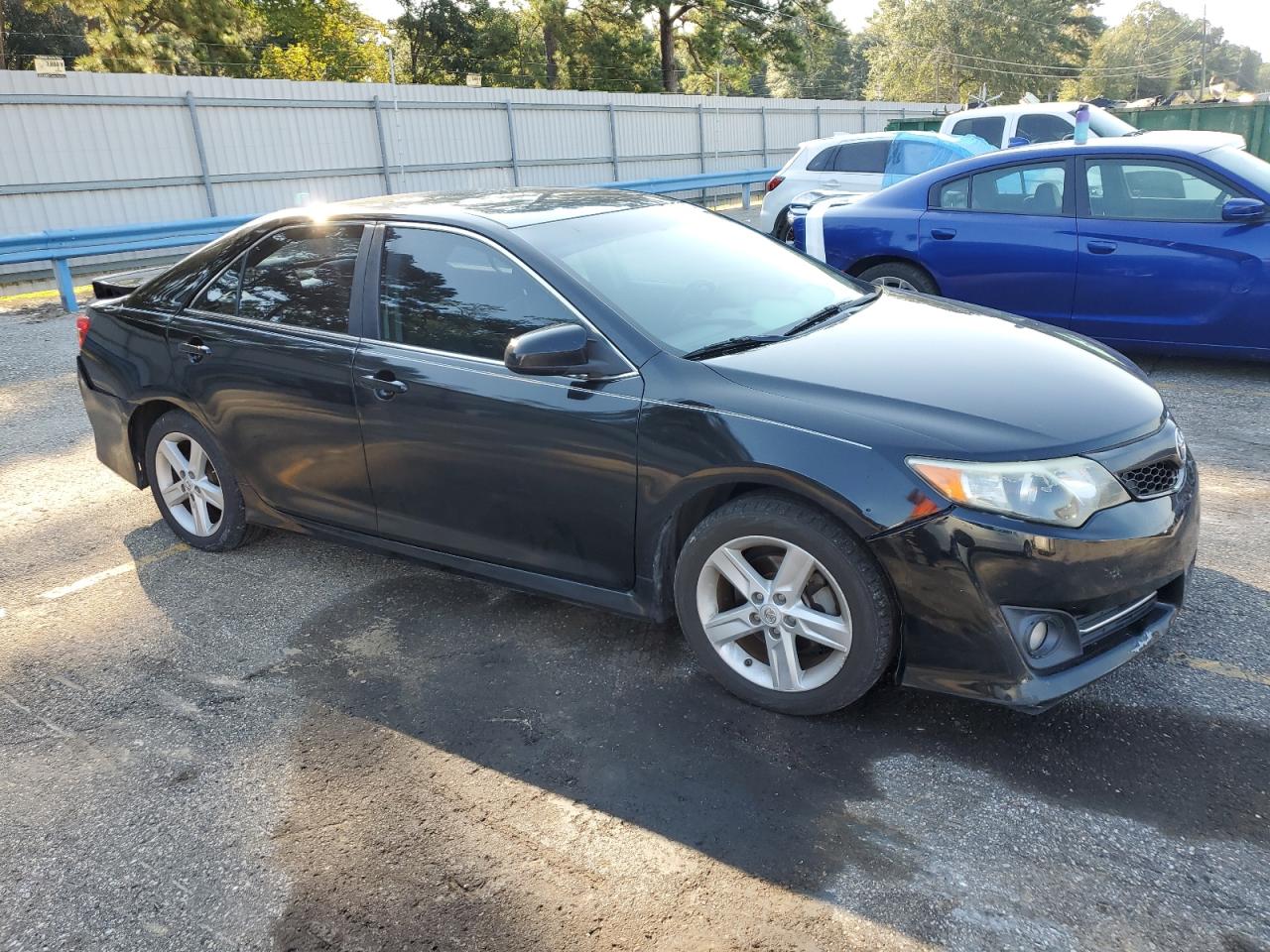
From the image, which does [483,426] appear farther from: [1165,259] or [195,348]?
[1165,259]

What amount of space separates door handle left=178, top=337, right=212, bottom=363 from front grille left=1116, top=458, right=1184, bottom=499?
11.9ft

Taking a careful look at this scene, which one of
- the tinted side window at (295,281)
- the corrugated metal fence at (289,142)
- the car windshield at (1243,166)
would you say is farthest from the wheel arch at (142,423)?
the corrugated metal fence at (289,142)

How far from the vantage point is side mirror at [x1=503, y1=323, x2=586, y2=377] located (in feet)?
10.7

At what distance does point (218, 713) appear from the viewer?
11.4 feet

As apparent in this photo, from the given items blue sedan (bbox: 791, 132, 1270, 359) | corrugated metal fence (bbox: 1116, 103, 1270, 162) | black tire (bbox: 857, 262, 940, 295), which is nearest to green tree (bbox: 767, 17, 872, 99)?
corrugated metal fence (bbox: 1116, 103, 1270, 162)

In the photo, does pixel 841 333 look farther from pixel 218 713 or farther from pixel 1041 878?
pixel 218 713

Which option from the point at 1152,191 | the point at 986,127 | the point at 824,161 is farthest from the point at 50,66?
the point at 1152,191

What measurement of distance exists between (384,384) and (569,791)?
1714mm

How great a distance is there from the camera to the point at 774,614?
3113mm

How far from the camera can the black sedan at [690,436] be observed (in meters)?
2.85

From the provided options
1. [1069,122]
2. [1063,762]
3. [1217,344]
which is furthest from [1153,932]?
[1069,122]

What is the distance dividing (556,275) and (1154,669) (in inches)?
94.1

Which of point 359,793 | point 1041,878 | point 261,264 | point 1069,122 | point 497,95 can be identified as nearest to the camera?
point 1041,878

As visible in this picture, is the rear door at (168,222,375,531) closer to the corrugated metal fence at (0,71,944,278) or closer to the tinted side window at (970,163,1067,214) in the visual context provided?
the tinted side window at (970,163,1067,214)
